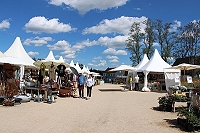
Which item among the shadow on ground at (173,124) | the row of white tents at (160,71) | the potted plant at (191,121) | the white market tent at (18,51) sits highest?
the white market tent at (18,51)

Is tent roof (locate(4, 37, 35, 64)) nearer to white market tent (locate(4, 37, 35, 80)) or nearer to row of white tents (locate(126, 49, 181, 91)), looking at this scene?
white market tent (locate(4, 37, 35, 80))

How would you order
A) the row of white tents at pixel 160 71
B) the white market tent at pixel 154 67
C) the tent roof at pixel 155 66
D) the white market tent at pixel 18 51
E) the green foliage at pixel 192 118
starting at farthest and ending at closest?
the tent roof at pixel 155 66, the white market tent at pixel 154 67, the row of white tents at pixel 160 71, the white market tent at pixel 18 51, the green foliage at pixel 192 118

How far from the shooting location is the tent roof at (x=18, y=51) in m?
21.4

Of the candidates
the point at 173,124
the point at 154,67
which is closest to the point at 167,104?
the point at 173,124

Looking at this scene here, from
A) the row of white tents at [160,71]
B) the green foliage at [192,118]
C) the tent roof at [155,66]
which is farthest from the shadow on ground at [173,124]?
the tent roof at [155,66]

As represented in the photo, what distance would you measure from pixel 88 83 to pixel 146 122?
26.4 ft

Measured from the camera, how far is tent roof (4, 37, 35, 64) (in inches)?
844

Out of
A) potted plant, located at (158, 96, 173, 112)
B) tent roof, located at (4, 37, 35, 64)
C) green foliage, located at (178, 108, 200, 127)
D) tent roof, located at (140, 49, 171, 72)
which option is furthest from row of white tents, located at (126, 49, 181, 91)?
green foliage, located at (178, 108, 200, 127)

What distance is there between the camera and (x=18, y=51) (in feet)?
71.4

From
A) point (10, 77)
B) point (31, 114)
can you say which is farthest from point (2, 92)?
point (31, 114)

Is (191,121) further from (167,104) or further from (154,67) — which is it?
(154,67)

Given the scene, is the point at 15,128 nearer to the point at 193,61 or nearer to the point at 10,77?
the point at 10,77

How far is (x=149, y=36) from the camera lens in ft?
147

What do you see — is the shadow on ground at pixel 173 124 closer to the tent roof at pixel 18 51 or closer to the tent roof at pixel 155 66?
the tent roof at pixel 18 51
